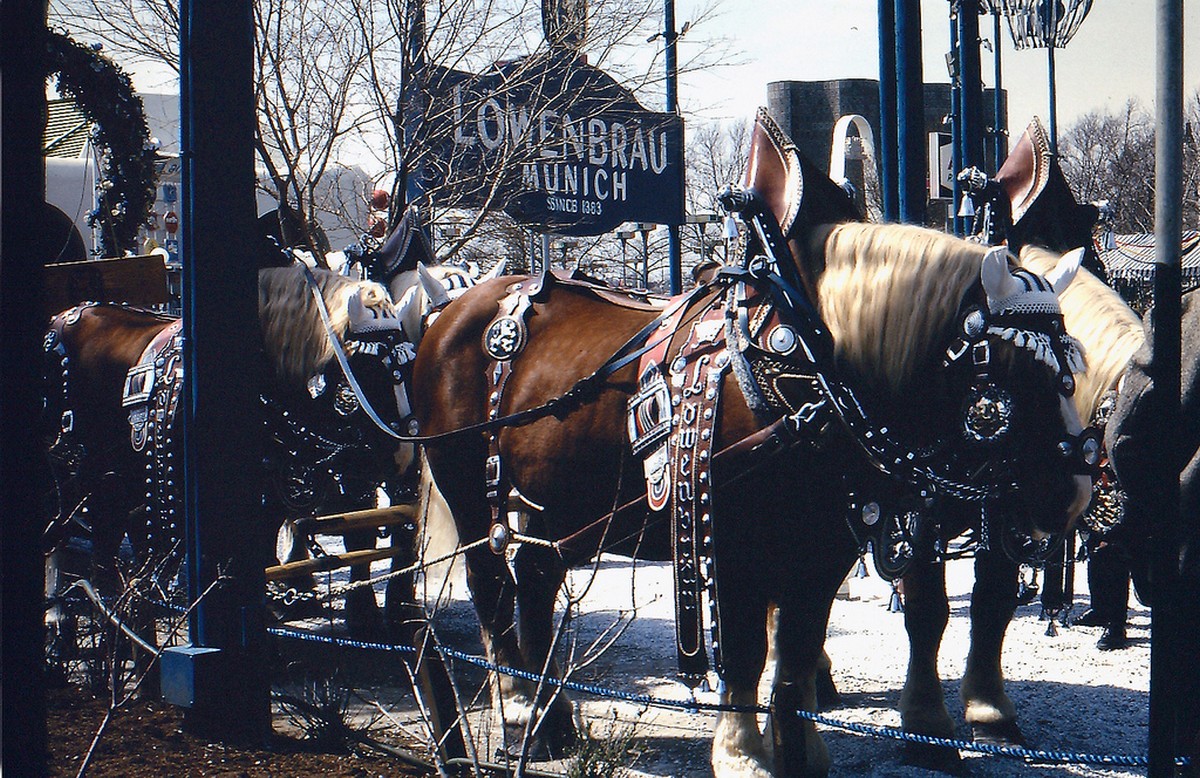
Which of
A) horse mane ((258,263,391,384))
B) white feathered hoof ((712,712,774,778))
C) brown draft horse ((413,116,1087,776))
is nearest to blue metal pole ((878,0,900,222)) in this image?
horse mane ((258,263,391,384))

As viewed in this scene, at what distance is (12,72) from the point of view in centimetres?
232

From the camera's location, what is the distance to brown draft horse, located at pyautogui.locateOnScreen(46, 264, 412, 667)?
18.6 ft

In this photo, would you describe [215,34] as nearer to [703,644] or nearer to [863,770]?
[703,644]

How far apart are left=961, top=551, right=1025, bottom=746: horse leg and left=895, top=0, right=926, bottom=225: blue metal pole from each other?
2.95m

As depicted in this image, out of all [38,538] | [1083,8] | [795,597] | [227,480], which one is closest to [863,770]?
[795,597]

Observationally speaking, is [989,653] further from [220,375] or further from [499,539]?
[220,375]

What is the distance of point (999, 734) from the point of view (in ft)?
16.6

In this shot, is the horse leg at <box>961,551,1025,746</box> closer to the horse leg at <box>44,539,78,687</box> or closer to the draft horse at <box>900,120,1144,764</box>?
the draft horse at <box>900,120,1144,764</box>

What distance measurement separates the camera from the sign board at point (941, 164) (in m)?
9.40

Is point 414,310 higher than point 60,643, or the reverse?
point 414,310

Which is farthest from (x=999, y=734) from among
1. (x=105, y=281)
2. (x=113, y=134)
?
(x=113, y=134)

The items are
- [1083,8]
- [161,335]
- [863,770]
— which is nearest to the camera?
[863,770]

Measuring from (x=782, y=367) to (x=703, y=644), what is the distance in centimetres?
98

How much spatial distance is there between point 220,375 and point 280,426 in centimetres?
140
